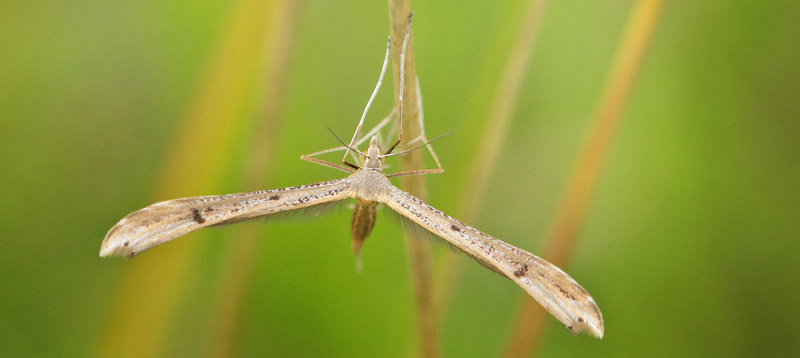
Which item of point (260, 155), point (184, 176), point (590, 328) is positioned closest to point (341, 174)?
point (260, 155)

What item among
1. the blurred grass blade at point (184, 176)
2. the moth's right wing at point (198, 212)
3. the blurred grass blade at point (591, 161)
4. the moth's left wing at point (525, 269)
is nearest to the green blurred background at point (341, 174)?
the blurred grass blade at point (184, 176)

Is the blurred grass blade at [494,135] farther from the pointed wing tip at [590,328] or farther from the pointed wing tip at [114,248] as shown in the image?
the pointed wing tip at [114,248]

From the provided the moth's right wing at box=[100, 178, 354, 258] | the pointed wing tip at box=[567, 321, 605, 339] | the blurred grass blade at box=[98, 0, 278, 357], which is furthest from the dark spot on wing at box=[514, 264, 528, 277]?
the blurred grass blade at box=[98, 0, 278, 357]

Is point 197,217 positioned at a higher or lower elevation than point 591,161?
lower

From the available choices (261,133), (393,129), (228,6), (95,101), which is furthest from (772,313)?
(95,101)

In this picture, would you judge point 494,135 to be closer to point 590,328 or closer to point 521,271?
point 521,271
